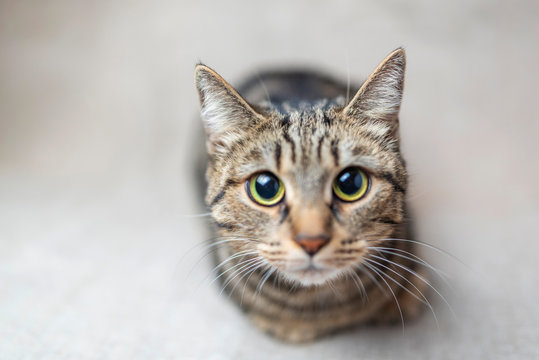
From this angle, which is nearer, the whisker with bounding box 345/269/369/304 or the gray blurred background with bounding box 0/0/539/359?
the whisker with bounding box 345/269/369/304

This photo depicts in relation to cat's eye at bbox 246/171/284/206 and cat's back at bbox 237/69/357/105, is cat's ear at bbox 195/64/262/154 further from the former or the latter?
cat's back at bbox 237/69/357/105

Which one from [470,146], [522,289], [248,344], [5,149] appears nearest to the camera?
[248,344]

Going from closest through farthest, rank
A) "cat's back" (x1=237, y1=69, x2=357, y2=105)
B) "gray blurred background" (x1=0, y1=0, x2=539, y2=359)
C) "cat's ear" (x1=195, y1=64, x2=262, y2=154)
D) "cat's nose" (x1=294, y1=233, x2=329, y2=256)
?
"cat's nose" (x1=294, y1=233, x2=329, y2=256), "cat's ear" (x1=195, y1=64, x2=262, y2=154), "gray blurred background" (x1=0, y1=0, x2=539, y2=359), "cat's back" (x1=237, y1=69, x2=357, y2=105)

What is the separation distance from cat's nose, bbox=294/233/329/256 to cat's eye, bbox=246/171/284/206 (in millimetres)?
110

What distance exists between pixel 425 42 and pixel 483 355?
134 cm

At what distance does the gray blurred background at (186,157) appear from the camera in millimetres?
1174

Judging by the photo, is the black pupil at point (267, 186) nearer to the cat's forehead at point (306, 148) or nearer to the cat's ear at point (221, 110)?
the cat's forehead at point (306, 148)

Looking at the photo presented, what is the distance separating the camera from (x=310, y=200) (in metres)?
0.88

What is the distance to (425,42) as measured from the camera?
196 centimetres

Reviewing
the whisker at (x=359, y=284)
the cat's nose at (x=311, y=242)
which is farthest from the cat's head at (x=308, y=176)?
the whisker at (x=359, y=284)

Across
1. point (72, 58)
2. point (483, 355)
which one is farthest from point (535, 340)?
point (72, 58)

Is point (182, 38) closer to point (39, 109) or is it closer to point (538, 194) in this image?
point (39, 109)

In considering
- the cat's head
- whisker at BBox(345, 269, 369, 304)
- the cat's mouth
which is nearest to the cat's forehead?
the cat's head

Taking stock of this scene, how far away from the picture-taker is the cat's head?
34.9 inches
